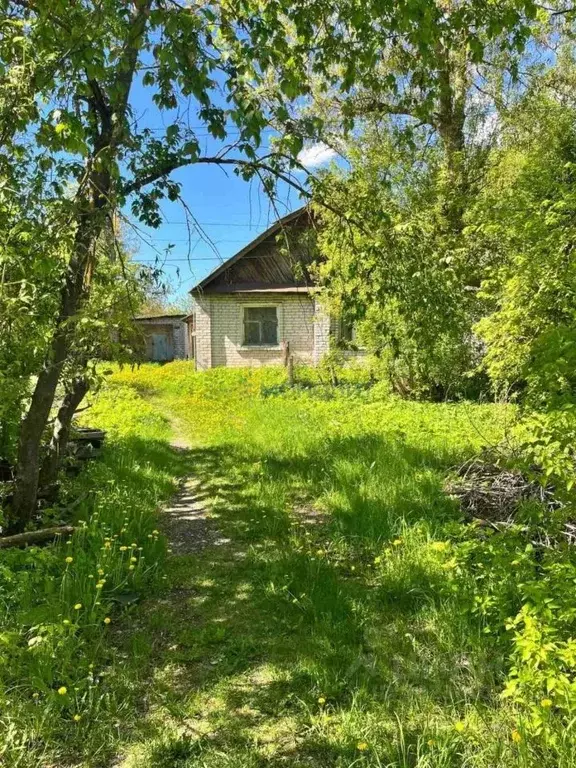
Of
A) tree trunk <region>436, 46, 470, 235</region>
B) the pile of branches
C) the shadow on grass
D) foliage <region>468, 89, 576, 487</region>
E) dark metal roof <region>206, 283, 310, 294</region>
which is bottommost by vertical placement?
the shadow on grass

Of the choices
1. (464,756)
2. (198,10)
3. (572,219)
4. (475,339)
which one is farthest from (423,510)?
(475,339)

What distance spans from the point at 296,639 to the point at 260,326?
1648 cm

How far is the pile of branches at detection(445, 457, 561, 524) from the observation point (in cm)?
446

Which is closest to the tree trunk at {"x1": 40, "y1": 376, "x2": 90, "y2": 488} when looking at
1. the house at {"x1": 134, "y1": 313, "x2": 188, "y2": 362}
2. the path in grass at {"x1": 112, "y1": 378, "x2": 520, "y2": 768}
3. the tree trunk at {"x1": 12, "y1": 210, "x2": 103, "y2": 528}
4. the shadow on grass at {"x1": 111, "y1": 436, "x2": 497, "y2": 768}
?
the tree trunk at {"x1": 12, "y1": 210, "x2": 103, "y2": 528}

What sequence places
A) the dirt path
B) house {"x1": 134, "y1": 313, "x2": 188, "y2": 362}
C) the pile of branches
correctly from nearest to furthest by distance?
1. the pile of branches
2. the dirt path
3. house {"x1": 134, "y1": 313, "x2": 188, "y2": 362}

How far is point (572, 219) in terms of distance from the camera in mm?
5258

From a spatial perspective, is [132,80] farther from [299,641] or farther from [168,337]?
[168,337]

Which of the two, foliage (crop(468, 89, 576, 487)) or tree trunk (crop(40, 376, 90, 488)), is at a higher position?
foliage (crop(468, 89, 576, 487))

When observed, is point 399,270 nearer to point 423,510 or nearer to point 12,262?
point 423,510

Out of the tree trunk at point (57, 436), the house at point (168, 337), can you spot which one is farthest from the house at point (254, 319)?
the tree trunk at point (57, 436)

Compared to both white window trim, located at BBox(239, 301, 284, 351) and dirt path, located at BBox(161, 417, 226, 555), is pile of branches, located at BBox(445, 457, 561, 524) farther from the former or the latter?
white window trim, located at BBox(239, 301, 284, 351)

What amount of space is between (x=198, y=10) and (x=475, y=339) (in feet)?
33.3

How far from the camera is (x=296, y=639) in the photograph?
323cm

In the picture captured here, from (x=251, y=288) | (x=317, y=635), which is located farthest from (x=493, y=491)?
(x=251, y=288)
